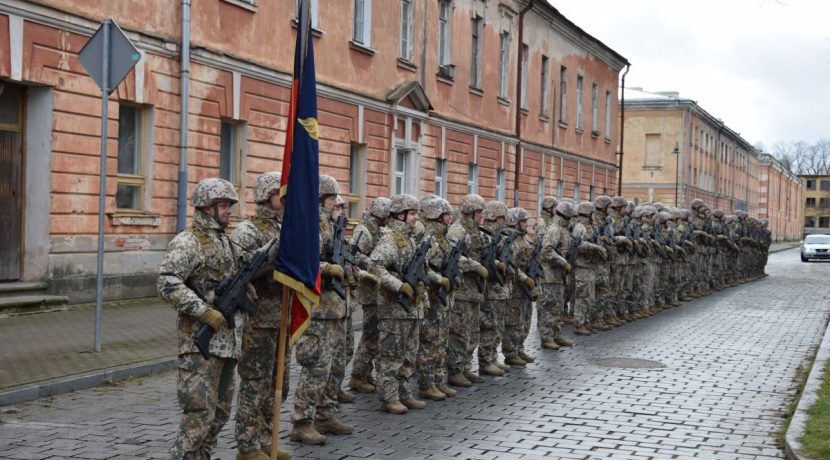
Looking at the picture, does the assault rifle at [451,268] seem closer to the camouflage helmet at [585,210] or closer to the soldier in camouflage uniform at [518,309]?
the soldier in camouflage uniform at [518,309]

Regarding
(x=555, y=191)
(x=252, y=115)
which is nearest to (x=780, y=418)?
(x=252, y=115)

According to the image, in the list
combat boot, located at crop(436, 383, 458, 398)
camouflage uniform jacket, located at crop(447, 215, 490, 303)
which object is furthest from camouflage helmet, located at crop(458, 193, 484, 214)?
combat boot, located at crop(436, 383, 458, 398)

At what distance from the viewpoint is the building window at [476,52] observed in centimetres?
3059

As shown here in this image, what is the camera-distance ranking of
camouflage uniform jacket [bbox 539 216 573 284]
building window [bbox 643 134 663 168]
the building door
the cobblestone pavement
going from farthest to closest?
building window [bbox 643 134 663 168] < the building door < camouflage uniform jacket [bbox 539 216 573 284] < the cobblestone pavement

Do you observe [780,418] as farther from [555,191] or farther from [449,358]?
[555,191]

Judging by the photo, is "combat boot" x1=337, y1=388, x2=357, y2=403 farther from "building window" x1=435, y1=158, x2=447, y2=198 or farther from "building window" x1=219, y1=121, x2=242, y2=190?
"building window" x1=435, y1=158, x2=447, y2=198

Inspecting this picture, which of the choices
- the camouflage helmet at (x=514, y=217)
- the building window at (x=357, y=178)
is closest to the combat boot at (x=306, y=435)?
the camouflage helmet at (x=514, y=217)

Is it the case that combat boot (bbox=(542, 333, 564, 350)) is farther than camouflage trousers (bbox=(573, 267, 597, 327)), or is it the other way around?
camouflage trousers (bbox=(573, 267, 597, 327))

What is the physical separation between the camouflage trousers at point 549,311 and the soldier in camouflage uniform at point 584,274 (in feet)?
5.39

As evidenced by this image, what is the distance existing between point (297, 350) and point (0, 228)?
850 cm

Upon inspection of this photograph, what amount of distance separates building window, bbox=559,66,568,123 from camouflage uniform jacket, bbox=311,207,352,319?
32.0 meters

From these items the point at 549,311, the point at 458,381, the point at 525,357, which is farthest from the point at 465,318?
the point at 549,311

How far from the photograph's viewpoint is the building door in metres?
14.2

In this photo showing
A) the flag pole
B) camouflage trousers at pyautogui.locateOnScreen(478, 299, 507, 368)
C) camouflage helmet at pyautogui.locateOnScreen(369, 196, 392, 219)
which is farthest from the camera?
camouflage trousers at pyautogui.locateOnScreen(478, 299, 507, 368)
